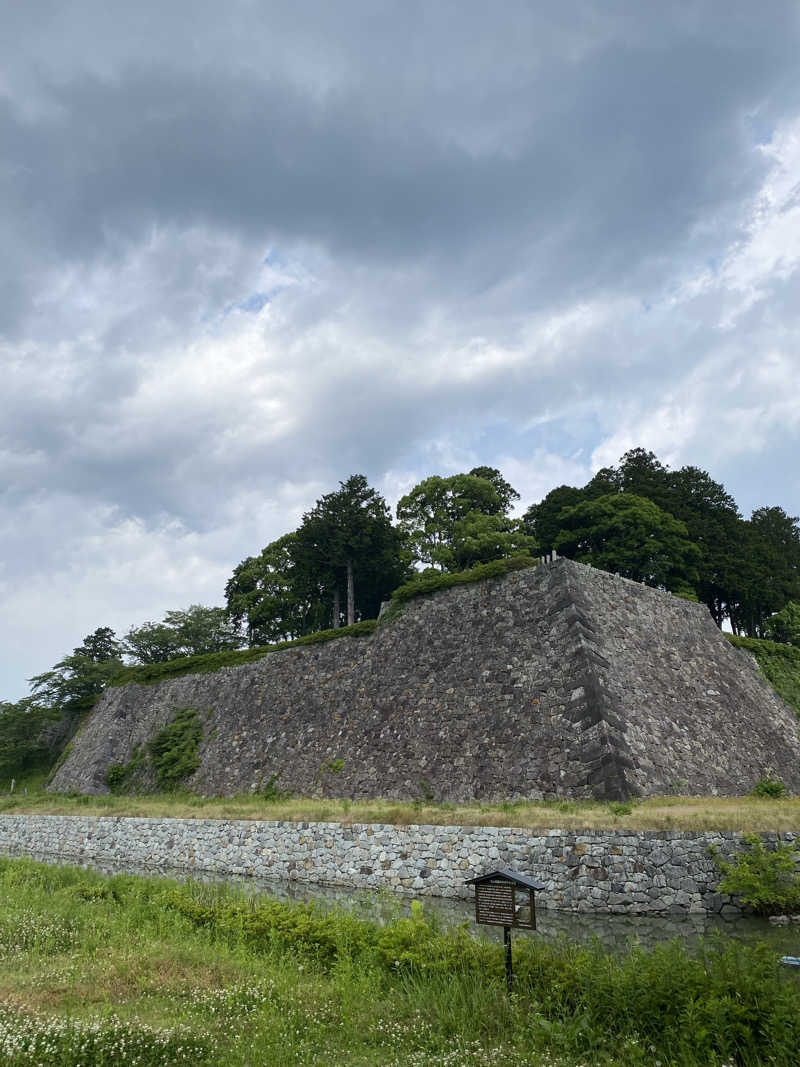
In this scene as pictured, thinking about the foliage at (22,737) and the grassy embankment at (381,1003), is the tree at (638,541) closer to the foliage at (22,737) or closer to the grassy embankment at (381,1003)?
the grassy embankment at (381,1003)

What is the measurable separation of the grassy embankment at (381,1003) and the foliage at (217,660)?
772 inches

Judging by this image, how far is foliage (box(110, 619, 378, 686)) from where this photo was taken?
100 ft

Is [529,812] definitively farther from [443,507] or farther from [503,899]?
[443,507]

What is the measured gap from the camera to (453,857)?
51.3 feet

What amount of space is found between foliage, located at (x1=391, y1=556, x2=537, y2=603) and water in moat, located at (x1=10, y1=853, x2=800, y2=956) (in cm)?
1295

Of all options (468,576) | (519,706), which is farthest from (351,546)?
(519,706)

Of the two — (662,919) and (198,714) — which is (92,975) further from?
(198,714)

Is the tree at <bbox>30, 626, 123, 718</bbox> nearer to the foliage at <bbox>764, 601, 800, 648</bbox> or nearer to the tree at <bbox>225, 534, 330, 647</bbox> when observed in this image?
the tree at <bbox>225, 534, 330, 647</bbox>

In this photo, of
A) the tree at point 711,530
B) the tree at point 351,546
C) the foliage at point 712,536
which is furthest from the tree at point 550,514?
the tree at point 351,546

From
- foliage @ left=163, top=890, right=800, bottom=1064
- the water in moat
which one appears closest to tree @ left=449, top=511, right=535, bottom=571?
the water in moat

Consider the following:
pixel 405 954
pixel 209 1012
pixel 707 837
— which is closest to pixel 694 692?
pixel 707 837

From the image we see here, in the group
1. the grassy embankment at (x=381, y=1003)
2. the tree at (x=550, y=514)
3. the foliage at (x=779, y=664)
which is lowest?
the grassy embankment at (x=381, y=1003)

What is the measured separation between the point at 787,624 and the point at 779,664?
709 centimetres

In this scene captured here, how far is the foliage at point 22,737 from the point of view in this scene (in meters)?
43.6
